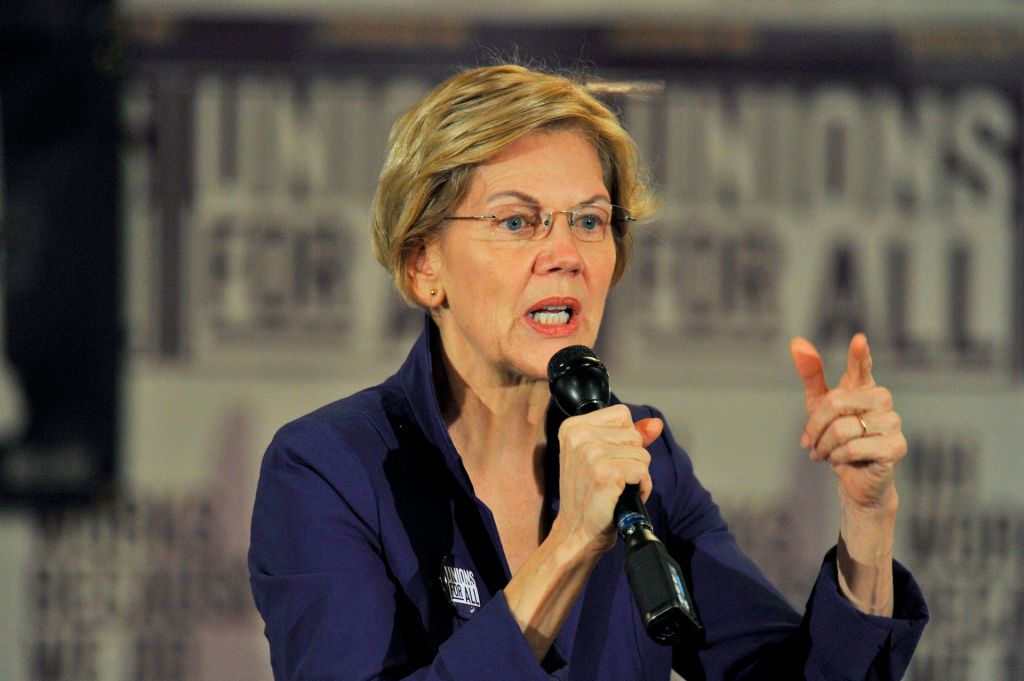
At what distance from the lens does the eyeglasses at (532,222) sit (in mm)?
1626

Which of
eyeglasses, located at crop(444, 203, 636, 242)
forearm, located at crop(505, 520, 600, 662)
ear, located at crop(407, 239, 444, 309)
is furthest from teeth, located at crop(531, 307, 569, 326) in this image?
forearm, located at crop(505, 520, 600, 662)

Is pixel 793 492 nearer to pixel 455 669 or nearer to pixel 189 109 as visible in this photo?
pixel 189 109

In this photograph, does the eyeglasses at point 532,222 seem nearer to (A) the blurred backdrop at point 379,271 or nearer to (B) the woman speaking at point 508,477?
(B) the woman speaking at point 508,477

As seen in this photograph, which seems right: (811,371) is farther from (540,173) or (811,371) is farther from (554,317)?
(540,173)

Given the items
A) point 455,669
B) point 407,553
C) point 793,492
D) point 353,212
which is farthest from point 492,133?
point 793,492

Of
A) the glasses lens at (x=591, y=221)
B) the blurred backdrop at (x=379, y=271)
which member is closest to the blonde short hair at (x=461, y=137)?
the glasses lens at (x=591, y=221)

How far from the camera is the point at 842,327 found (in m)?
3.86

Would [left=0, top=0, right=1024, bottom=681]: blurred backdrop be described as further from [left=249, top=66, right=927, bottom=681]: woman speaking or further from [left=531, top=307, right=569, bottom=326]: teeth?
[left=531, top=307, right=569, bottom=326]: teeth

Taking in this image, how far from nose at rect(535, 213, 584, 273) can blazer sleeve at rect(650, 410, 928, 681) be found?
35 cm

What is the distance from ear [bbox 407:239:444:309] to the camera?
176cm

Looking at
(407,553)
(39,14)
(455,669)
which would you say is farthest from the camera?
(39,14)

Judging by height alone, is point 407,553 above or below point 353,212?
below

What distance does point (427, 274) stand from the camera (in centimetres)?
178

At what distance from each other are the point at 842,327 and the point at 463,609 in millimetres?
2590
